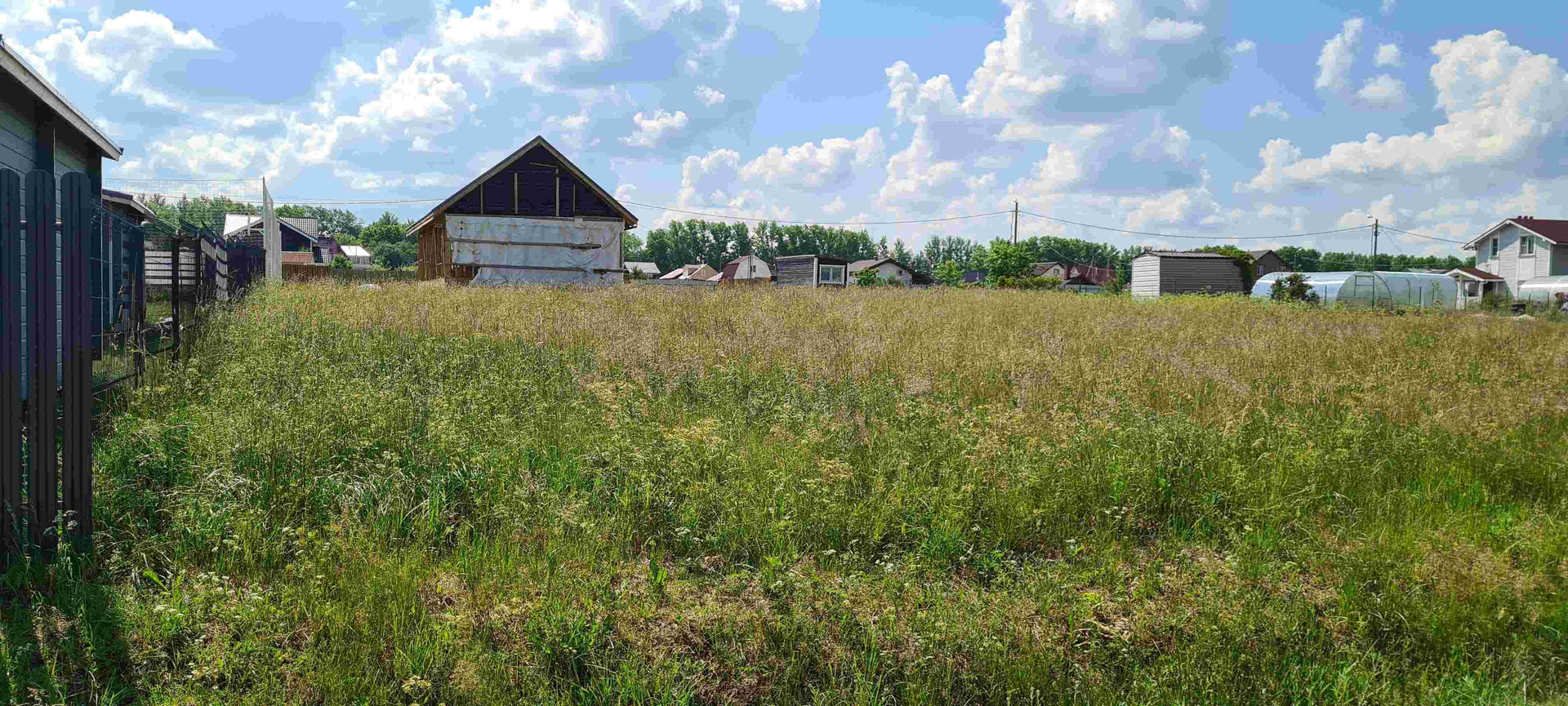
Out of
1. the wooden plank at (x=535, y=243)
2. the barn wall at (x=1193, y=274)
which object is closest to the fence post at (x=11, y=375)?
the wooden plank at (x=535, y=243)

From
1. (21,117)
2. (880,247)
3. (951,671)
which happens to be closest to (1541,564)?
(951,671)

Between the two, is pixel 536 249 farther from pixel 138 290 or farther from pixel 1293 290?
pixel 1293 290

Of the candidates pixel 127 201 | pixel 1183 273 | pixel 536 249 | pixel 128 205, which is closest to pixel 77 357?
pixel 127 201

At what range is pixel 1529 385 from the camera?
9.14 metres

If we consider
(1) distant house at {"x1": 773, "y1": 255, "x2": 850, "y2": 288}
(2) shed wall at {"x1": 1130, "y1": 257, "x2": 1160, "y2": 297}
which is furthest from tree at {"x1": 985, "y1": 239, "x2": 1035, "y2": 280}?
(1) distant house at {"x1": 773, "y1": 255, "x2": 850, "y2": 288}

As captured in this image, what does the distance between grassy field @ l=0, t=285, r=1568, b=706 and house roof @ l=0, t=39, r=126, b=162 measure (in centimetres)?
497

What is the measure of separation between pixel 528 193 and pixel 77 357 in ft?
73.0

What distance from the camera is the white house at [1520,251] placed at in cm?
4719

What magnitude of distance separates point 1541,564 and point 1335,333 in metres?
10.1

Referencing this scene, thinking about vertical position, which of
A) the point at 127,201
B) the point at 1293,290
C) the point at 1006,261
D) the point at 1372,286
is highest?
the point at 1006,261

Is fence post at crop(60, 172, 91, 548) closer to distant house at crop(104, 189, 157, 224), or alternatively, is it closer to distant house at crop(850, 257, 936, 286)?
distant house at crop(104, 189, 157, 224)

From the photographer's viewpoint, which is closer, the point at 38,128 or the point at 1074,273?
the point at 38,128

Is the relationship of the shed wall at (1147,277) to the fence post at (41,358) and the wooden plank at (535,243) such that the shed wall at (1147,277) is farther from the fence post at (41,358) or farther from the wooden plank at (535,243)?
the fence post at (41,358)

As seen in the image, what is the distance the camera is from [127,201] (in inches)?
744
